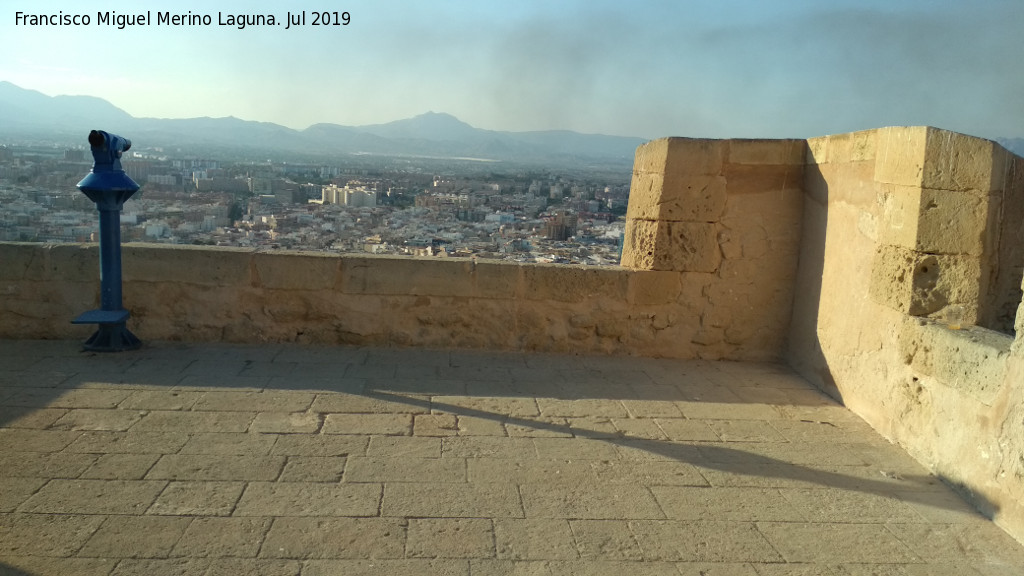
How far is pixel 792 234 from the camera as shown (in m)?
5.41

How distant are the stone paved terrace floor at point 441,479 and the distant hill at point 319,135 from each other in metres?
12.8

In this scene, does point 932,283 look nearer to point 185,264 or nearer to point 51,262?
point 185,264

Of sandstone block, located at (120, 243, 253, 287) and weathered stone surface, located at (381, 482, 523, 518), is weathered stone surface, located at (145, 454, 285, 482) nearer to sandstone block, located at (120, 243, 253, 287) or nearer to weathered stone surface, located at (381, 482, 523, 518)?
weathered stone surface, located at (381, 482, 523, 518)

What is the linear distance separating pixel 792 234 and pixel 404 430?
11.2ft

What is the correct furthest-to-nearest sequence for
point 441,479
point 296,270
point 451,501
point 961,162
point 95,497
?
1. point 296,270
2. point 961,162
3. point 441,479
4. point 451,501
5. point 95,497

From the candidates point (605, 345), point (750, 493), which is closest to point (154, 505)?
point (750, 493)

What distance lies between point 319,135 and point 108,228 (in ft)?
108

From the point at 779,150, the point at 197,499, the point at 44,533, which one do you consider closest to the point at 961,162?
the point at 779,150

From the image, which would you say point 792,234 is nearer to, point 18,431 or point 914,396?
point 914,396

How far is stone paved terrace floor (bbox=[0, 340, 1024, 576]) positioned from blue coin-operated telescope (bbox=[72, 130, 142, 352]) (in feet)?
0.96

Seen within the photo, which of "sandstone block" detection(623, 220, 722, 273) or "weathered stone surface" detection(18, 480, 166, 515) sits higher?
"sandstone block" detection(623, 220, 722, 273)

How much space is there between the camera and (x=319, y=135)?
3622 centimetres

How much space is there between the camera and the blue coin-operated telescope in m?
4.71

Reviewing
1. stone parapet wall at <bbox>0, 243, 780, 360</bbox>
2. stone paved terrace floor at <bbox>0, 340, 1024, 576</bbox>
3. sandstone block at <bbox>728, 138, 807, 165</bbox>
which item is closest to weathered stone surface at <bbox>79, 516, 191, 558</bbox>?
stone paved terrace floor at <bbox>0, 340, 1024, 576</bbox>
